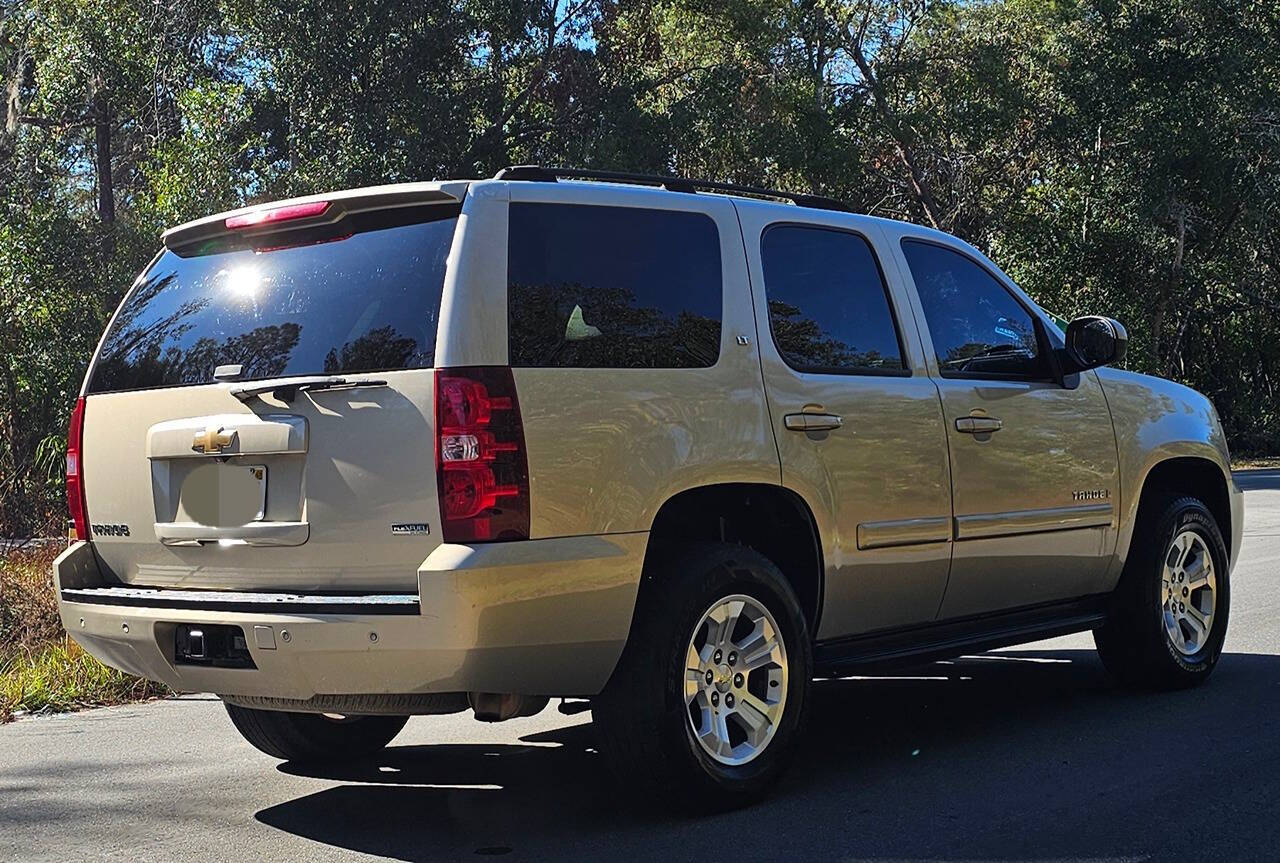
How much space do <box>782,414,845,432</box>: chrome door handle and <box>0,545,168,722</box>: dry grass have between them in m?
4.14

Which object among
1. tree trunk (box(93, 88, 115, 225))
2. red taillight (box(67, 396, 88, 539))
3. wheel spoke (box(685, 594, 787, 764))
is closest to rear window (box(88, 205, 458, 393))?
red taillight (box(67, 396, 88, 539))

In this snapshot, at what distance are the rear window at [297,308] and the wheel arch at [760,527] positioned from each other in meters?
1.11

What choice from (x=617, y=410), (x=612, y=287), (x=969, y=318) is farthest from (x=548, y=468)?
(x=969, y=318)

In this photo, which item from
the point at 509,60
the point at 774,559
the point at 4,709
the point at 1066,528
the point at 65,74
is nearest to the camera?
the point at 774,559

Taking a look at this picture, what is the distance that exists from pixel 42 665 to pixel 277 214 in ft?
13.5

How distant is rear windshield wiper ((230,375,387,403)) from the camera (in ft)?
15.8

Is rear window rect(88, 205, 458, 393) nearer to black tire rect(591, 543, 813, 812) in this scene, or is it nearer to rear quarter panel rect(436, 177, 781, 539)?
rear quarter panel rect(436, 177, 781, 539)

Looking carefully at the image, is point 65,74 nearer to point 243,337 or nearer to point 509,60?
point 509,60

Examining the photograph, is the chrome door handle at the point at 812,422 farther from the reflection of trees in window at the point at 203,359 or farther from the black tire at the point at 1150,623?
the black tire at the point at 1150,623

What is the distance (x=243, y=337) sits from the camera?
5.21 metres

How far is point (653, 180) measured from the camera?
5758mm

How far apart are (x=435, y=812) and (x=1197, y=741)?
2.97 metres

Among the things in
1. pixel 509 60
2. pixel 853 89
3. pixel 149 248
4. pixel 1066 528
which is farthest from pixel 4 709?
pixel 853 89

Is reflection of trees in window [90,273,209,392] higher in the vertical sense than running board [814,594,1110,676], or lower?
higher
